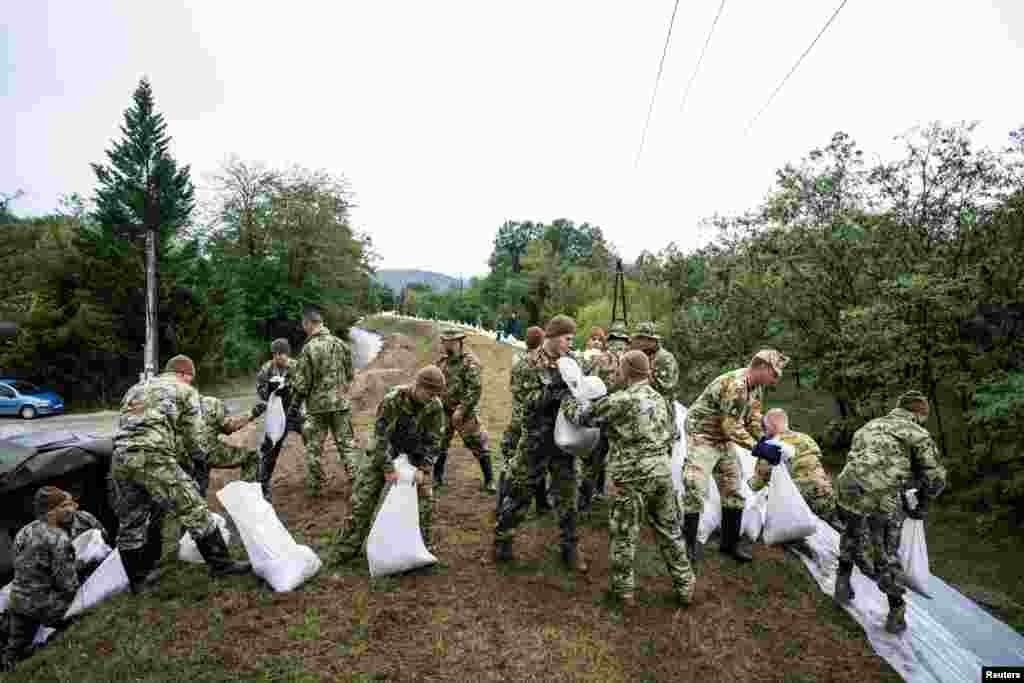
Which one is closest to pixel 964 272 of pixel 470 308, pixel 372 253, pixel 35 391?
pixel 35 391

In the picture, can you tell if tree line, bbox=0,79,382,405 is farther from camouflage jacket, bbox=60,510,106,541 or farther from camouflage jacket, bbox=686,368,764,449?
camouflage jacket, bbox=686,368,764,449

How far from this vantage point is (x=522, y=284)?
4719 cm

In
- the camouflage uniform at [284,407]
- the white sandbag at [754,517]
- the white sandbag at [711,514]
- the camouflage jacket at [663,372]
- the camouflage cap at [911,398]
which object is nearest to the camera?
the camouflage cap at [911,398]

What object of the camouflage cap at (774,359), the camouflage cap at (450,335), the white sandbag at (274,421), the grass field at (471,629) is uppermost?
the camouflage cap at (450,335)

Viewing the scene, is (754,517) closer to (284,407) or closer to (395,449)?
(395,449)

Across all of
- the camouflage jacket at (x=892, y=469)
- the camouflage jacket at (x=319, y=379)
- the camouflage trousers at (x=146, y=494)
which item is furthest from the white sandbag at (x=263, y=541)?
→ the camouflage jacket at (x=892, y=469)

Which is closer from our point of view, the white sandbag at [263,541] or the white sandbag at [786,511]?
the white sandbag at [263,541]

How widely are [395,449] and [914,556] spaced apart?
161 inches

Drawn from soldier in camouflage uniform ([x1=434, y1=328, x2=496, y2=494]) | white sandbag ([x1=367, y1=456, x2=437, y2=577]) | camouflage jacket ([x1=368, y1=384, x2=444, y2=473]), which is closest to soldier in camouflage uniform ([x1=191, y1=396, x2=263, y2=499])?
camouflage jacket ([x1=368, y1=384, x2=444, y2=473])

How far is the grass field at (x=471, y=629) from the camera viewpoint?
3301 mm

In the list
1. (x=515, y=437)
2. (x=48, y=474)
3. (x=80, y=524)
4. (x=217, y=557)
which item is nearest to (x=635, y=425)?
(x=515, y=437)

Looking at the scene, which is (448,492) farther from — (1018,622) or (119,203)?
(119,203)

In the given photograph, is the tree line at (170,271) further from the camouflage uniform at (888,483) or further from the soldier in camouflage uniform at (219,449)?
the camouflage uniform at (888,483)

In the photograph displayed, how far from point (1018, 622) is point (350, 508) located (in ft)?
21.7
